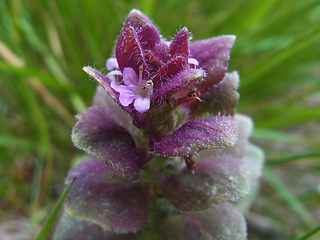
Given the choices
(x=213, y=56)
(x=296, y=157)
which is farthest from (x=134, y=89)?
(x=296, y=157)

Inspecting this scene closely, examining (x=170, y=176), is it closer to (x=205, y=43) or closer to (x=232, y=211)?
(x=232, y=211)

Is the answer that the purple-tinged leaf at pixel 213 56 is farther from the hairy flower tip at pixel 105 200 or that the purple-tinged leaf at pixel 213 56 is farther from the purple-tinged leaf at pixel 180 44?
the hairy flower tip at pixel 105 200

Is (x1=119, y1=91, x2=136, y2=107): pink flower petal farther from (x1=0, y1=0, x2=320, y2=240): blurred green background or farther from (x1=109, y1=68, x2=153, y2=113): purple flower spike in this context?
(x1=0, y1=0, x2=320, y2=240): blurred green background

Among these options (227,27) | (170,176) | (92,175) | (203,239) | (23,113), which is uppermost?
(227,27)

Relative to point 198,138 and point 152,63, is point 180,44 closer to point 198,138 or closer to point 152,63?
point 152,63

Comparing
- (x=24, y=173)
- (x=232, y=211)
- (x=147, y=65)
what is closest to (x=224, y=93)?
(x=147, y=65)

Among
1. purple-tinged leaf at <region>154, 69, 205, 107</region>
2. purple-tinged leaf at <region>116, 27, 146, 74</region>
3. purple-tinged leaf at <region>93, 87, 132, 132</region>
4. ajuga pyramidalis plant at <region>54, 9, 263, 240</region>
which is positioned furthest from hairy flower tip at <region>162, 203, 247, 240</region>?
purple-tinged leaf at <region>116, 27, 146, 74</region>
